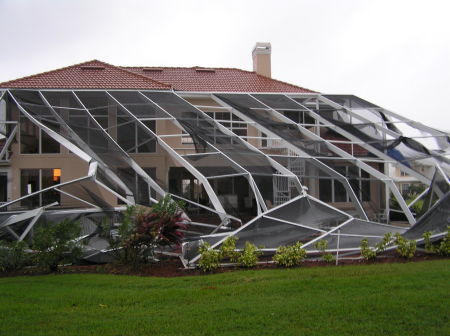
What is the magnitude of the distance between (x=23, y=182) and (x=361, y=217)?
13.1 meters

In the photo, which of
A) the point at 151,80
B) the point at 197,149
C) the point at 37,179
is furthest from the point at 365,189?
the point at 37,179

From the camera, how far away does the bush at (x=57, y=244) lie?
10188 millimetres

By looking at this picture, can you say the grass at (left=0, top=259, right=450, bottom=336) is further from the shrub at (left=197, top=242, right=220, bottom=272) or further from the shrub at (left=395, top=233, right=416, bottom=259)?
the shrub at (left=395, top=233, right=416, bottom=259)

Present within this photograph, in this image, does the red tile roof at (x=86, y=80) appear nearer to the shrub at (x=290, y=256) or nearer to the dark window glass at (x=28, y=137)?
the dark window glass at (x=28, y=137)

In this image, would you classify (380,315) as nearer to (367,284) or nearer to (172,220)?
(367,284)

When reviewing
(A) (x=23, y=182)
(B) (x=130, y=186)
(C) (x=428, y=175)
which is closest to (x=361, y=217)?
(C) (x=428, y=175)

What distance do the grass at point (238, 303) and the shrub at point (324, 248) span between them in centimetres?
106

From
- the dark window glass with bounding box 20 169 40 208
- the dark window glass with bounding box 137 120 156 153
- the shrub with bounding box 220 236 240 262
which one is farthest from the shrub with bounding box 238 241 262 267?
the dark window glass with bounding box 20 169 40 208

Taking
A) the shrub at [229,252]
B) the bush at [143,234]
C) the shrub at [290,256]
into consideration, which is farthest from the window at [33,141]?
the shrub at [290,256]

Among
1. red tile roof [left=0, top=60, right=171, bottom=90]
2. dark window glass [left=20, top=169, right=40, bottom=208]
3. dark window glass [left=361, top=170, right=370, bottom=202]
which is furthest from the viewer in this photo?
dark window glass [left=20, top=169, right=40, bottom=208]

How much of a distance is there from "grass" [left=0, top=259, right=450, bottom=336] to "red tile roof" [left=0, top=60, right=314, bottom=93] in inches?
427

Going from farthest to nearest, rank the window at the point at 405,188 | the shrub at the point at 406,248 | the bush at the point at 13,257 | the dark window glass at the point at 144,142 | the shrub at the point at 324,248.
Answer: the window at the point at 405,188, the dark window glass at the point at 144,142, the shrub at the point at 406,248, the shrub at the point at 324,248, the bush at the point at 13,257

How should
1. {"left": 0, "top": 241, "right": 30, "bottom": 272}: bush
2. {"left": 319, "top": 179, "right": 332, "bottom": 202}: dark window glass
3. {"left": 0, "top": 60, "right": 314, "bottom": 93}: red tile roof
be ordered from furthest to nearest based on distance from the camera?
{"left": 0, "top": 60, "right": 314, "bottom": 93}: red tile roof → {"left": 319, "top": 179, "right": 332, "bottom": 202}: dark window glass → {"left": 0, "top": 241, "right": 30, "bottom": 272}: bush

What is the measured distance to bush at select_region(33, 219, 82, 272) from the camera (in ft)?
33.4
